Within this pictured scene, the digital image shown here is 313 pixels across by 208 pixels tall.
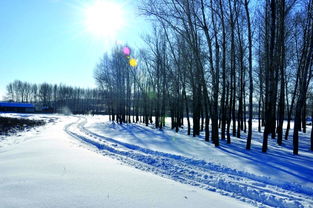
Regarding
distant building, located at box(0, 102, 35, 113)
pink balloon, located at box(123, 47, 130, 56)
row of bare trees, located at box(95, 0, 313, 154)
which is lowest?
distant building, located at box(0, 102, 35, 113)

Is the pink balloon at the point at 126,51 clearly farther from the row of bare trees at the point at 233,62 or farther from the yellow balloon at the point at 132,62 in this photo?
the row of bare trees at the point at 233,62

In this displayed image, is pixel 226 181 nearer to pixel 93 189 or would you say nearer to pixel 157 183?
pixel 157 183

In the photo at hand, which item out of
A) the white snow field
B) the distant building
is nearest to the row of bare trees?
the white snow field

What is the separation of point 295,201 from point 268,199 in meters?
0.58

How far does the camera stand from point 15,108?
80.6 metres

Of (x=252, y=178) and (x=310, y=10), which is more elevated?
(x=310, y=10)

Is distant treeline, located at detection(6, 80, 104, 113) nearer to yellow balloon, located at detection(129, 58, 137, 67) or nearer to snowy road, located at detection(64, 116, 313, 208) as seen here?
yellow balloon, located at detection(129, 58, 137, 67)

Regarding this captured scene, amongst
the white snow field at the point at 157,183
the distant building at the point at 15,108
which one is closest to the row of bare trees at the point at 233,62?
the white snow field at the point at 157,183

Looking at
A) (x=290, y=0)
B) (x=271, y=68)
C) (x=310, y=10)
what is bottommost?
(x=271, y=68)

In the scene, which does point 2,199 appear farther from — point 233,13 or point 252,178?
point 233,13

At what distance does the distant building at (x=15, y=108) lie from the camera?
7938cm

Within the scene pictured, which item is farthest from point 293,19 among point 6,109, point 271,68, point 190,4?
point 6,109

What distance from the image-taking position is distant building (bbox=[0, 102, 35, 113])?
79.4 meters

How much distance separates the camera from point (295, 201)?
4293 mm
